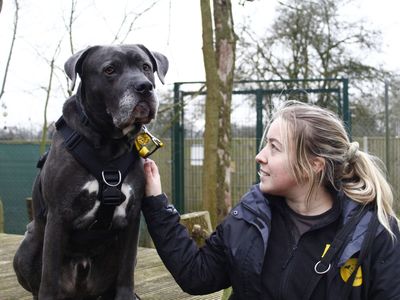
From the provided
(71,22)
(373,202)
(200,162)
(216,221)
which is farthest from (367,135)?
(373,202)

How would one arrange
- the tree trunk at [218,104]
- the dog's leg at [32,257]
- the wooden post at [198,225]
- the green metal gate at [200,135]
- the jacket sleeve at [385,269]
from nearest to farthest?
the jacket sleeve at [385,269] → the dog's leg at [32,257] → the wooden post at [198,225] → the tree trunk at [218,104] → the green metal gate at [200,135]

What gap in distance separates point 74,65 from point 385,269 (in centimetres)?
138

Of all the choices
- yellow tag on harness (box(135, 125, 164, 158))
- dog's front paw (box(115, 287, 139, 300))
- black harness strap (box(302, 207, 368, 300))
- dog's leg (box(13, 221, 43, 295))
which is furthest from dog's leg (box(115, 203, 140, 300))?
black harness strap (box(302, 207, 368, 300))

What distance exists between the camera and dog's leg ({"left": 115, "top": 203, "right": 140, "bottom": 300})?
233cm

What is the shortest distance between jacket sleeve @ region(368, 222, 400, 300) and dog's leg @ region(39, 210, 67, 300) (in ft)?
3.84

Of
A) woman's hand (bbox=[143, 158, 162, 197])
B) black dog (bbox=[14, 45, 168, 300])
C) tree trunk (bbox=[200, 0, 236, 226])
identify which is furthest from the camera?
tree trunk (bbox=[200, 0, 236, 226])

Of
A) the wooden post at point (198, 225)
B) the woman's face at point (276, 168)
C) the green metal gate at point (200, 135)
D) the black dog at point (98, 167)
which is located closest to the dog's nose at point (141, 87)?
the black dog at point (98, 167)

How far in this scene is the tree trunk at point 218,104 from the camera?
227 inches

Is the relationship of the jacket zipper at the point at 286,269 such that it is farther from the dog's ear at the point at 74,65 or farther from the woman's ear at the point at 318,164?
the dog's ear at the point at 74,65

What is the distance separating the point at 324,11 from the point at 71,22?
28.6ft

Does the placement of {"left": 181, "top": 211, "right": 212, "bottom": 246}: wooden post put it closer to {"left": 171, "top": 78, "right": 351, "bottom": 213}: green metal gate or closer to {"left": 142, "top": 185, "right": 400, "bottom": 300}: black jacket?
{"left": 142, "top": 185, "right": 400, "bottom": 300}: black jacket

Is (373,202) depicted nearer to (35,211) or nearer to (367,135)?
(35,211)

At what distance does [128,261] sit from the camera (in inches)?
93.1

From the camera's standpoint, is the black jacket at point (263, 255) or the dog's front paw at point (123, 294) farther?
the dog's front paw at point (123, 294)
